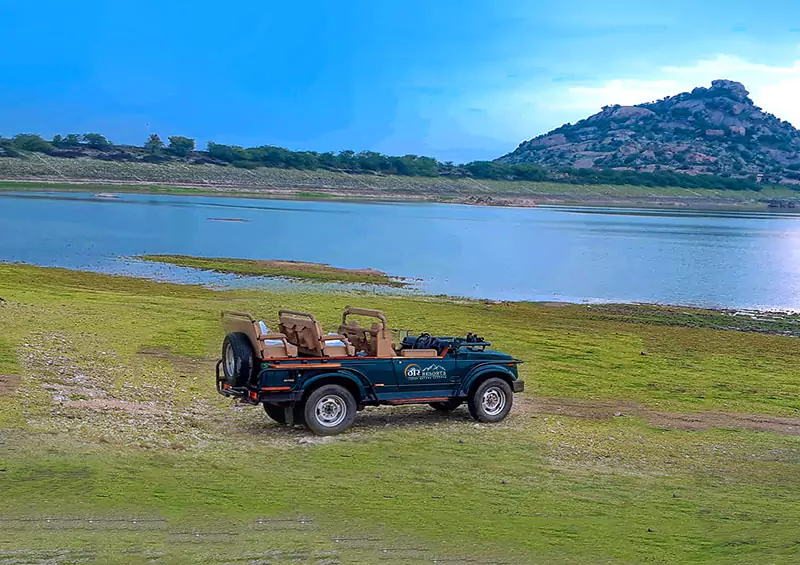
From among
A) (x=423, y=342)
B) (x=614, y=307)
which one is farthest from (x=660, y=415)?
(x=614, y=307)

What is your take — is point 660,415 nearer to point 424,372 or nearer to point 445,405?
point 445,405

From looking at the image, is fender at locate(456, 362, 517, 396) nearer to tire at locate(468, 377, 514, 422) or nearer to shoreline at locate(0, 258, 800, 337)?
tire at locate(468, 377, 514, 422)

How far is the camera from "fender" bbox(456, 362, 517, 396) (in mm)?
13766

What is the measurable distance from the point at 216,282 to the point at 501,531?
3164cm

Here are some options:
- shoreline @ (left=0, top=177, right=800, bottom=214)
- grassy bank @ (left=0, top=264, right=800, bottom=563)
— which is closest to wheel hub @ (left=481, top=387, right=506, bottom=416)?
grassy bank @ (left=0, top=264, right=800, bottom=563)

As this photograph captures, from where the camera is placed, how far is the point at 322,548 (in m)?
8.19

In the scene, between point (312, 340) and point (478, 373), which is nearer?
point (312, 340)

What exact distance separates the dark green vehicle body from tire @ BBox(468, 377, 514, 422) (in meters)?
0.10

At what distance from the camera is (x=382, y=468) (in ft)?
36.7

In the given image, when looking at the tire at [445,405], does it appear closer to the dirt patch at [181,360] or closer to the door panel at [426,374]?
the door panel at [426,374]

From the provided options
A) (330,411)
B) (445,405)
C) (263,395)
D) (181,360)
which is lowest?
(181,360)

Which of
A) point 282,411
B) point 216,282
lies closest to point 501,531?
point 282,411

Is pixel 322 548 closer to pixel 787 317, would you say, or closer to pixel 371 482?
pixel 371 482

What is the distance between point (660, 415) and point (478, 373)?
4062 mm
